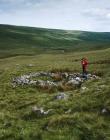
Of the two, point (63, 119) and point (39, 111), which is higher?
point (63, 119)

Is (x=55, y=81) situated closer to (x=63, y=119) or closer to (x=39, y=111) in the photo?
(x=39, y=111)

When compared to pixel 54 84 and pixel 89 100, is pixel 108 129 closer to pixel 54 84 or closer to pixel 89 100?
pixel 89 100

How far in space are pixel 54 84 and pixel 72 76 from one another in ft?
18.7

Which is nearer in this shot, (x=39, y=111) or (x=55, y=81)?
(x=39, y=111)

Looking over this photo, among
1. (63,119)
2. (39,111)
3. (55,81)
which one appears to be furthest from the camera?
(55,81)

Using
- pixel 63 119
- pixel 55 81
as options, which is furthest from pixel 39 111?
pixel 55 81

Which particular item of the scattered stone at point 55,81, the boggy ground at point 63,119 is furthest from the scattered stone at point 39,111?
the scattered stone at point 55,81

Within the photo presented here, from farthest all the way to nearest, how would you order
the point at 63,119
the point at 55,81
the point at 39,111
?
1. the point at 55,81
2. the point at 39,111
3. the point at 63,119

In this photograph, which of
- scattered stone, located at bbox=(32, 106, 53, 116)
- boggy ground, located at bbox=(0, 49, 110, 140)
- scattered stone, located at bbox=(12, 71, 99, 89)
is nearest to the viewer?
boggy ground, located at bbox=(0, 49, 110, 140)

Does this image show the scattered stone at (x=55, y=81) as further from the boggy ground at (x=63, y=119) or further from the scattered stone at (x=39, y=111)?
the scattered stone at (x=39, y=111)

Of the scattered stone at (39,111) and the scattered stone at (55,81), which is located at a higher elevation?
the scattered stone at (39,111)

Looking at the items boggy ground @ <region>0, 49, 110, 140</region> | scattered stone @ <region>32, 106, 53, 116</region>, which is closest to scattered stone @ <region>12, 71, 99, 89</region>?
boggy ground @ <region>0, 49, 110, 140</region>

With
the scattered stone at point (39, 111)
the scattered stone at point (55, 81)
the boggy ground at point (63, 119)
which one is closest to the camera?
the boggy ground at point (63, 119)

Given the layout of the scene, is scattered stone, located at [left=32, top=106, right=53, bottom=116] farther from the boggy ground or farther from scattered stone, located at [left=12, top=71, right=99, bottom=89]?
scattered stone, located at [left=12, top=71, right=99, bottom=89]
